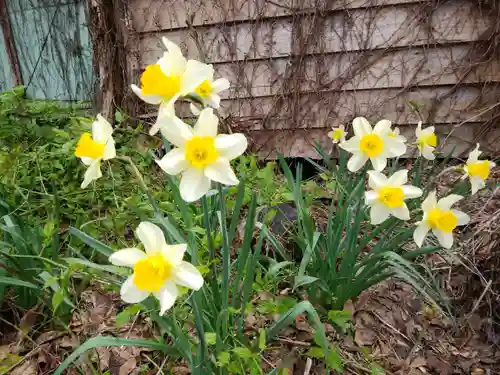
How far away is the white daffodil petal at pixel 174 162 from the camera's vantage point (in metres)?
0.79

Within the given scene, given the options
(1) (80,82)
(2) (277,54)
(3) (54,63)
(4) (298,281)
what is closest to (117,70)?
(1) (80,82)

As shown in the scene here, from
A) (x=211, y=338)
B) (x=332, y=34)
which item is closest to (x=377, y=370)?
(x=211, y=338)

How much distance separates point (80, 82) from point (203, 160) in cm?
353

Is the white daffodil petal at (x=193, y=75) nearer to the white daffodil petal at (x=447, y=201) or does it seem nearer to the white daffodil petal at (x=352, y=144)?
the white daffodil petal at (x=352, y=144)

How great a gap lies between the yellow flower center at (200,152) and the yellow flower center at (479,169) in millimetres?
1019

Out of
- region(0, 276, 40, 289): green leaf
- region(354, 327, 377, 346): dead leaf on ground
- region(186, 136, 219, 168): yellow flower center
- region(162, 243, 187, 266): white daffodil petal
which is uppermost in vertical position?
region(186, 136, 219, 168): yellow flower center

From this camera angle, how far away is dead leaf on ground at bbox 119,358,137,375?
3.80ft

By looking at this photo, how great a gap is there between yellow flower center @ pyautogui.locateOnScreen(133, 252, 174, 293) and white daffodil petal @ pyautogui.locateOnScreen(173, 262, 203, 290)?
0.02 meters

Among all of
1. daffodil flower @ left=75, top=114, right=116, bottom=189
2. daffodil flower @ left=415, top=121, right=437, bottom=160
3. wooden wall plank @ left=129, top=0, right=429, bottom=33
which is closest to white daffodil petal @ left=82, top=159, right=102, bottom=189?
daffodil flower @ left=75, top=114, right=116, bottom=189

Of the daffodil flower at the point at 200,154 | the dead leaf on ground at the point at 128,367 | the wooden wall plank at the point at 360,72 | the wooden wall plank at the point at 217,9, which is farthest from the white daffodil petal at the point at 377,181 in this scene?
the wooden wall plank at the point at 217,9

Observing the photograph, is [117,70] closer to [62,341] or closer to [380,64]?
[380,64]

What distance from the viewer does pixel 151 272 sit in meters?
0.75

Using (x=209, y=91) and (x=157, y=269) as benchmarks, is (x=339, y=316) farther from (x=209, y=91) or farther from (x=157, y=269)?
(x=209, y=91)

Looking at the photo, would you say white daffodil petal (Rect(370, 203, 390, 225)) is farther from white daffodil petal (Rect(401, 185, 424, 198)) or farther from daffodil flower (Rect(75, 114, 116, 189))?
daffodil flower (Rect(75, 114, 116, 189))
